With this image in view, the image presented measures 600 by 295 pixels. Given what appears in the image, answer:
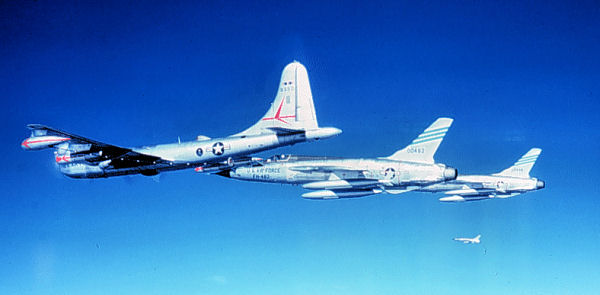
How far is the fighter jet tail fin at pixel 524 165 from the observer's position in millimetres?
63678

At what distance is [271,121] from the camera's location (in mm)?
33250

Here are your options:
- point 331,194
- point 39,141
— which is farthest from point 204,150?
point 331,194

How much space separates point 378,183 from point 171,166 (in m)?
16.7

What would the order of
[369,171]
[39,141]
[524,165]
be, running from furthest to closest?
[524,165], [369,171], [39,141]

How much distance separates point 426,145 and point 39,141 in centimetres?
2920

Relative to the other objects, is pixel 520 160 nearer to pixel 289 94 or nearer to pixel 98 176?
pixel 289 94

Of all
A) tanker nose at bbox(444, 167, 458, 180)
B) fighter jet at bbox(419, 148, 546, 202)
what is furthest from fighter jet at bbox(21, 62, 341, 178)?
fighter jet at bbox(419, 148, 546, 202)

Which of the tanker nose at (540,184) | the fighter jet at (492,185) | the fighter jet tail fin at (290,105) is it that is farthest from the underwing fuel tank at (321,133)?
the tanker nose at (540,184)

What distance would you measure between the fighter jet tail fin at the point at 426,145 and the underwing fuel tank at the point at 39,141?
83.9 ft

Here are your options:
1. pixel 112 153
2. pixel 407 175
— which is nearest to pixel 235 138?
pixel 112 153

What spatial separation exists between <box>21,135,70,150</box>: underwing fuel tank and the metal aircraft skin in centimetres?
1576

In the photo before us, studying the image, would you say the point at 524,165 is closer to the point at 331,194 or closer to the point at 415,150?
Answer: the point at 415,150

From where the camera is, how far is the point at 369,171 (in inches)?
1674

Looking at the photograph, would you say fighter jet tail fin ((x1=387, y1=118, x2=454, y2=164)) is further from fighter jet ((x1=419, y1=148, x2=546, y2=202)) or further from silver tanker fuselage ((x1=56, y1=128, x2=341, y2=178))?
silver tanker fuselage ((x1=56, y1=128, x2=341, y2=178))
